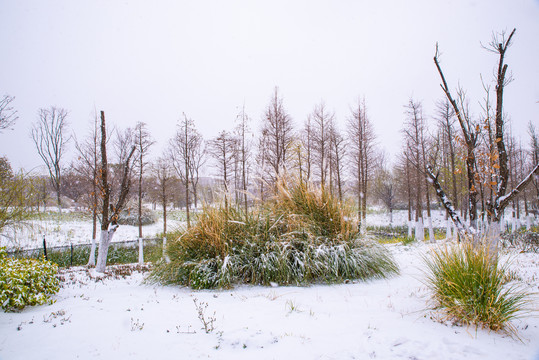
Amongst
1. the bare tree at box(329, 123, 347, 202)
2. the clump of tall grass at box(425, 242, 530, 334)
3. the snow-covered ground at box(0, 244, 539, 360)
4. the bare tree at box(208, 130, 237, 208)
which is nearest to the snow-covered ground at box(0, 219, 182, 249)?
the bare tree at box(208, 130, 237, 208)

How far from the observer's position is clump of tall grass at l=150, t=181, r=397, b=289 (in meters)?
4.35

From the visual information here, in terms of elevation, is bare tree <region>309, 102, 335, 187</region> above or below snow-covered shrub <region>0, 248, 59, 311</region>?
above

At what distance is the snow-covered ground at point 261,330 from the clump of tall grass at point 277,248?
0.54 metres

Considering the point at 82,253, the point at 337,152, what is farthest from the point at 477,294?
the point at 82,253

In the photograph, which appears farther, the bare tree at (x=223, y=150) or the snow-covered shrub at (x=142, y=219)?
the snow-covered shrub at (x=142, y=219)

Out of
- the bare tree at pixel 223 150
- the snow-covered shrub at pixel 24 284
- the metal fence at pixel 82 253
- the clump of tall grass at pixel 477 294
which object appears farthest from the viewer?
the bare tree at pixel 223 150

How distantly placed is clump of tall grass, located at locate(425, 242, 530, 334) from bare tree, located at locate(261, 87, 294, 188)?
1106 centimetres

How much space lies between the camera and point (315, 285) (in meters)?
4.24

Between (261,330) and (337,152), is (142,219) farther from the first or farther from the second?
(261,330)

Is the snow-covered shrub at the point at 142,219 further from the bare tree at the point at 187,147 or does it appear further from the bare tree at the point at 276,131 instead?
the bare tree at the point at 276,131

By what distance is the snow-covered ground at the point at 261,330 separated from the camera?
2.18 m

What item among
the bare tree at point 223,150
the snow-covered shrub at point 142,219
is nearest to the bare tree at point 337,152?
the bare tree at point 223,150

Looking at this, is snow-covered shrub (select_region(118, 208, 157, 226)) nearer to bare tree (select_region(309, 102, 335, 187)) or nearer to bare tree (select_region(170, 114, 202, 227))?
bare tree (select_region(170, 114, 202, 227))

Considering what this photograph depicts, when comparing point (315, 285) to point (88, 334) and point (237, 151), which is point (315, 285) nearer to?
point (88, 334)
